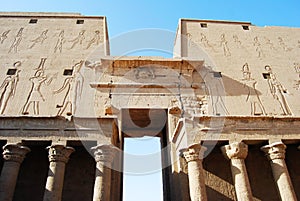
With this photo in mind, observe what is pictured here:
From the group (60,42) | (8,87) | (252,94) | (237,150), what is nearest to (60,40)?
(60,42)

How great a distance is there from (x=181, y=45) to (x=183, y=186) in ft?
24.7

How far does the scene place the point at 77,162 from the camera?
8977 millimetres

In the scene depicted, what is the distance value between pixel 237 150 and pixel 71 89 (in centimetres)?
686

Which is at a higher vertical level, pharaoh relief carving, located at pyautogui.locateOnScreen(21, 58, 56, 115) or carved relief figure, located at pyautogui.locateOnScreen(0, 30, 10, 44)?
carved relief figure, located at pyautogui.locateOnScreen(0, 30, 10, 44)

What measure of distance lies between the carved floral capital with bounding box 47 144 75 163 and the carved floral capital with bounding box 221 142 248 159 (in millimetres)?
4414

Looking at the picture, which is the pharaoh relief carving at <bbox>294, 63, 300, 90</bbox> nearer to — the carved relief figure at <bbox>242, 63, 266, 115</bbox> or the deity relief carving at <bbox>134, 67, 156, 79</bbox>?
the carved relief figure at <bbox>242, 63, 266, 115</bbox>

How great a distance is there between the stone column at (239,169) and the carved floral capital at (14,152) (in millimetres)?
5580

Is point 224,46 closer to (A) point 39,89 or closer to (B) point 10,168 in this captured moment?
(A) point 39,89

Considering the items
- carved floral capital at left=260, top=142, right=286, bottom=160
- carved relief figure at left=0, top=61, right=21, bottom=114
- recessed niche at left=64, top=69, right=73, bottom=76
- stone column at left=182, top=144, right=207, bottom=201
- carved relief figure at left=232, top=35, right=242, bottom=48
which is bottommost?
stone column at left=182, top=144, right=207, bottom=201

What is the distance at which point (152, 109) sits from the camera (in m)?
9.85

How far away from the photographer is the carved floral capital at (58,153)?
22.2ft

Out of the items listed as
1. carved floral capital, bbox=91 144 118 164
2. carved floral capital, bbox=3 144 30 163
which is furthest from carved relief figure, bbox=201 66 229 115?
carved floral capital, bbox=3 144 30 163

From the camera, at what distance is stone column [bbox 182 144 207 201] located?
6.41 meters

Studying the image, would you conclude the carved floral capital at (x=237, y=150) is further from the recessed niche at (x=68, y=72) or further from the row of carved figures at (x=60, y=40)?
the row of carved figures at (x=60, y=40)
